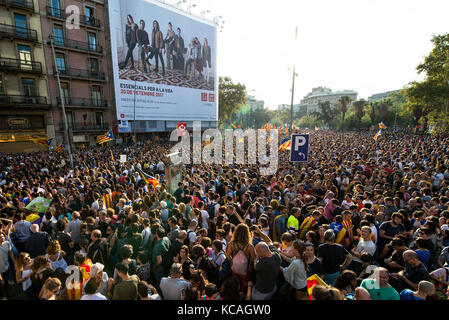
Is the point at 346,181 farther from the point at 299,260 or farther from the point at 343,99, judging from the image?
the point at 343,99

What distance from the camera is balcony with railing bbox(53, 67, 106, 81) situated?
27.4 m

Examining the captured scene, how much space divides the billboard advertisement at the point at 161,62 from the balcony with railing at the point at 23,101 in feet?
24.8

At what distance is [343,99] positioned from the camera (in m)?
61.9

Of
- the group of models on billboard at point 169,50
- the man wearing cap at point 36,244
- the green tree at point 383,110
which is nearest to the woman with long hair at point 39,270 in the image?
the man wearing cap at point 36,244

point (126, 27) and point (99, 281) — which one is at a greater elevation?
point (126, 27)

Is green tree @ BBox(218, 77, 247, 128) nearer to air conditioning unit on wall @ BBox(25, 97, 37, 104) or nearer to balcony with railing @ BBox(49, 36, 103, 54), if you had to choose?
balcony with railing @ BBox(49, 36, 103, 54)

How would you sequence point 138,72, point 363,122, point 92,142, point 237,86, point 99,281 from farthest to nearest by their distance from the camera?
point 363,122
point 237,86
point 138,72
point 92,142
point 99,281

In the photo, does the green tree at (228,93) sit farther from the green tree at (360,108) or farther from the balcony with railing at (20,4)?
the balcony with railing at (20,4)

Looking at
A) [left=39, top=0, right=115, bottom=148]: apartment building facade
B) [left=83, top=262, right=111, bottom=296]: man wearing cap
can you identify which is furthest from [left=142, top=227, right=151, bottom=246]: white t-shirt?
[left=39, top=0, right=115, bottom=148]: apartment building facade

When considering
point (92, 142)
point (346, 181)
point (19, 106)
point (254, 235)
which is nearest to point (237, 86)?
point (92, 142)

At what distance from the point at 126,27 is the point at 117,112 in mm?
10895

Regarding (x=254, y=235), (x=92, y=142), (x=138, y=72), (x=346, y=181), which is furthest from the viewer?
(x=138, y=72)

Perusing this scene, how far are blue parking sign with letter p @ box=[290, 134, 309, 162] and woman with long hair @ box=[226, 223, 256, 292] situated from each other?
4.28 m

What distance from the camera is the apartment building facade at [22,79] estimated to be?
76.2 ft
